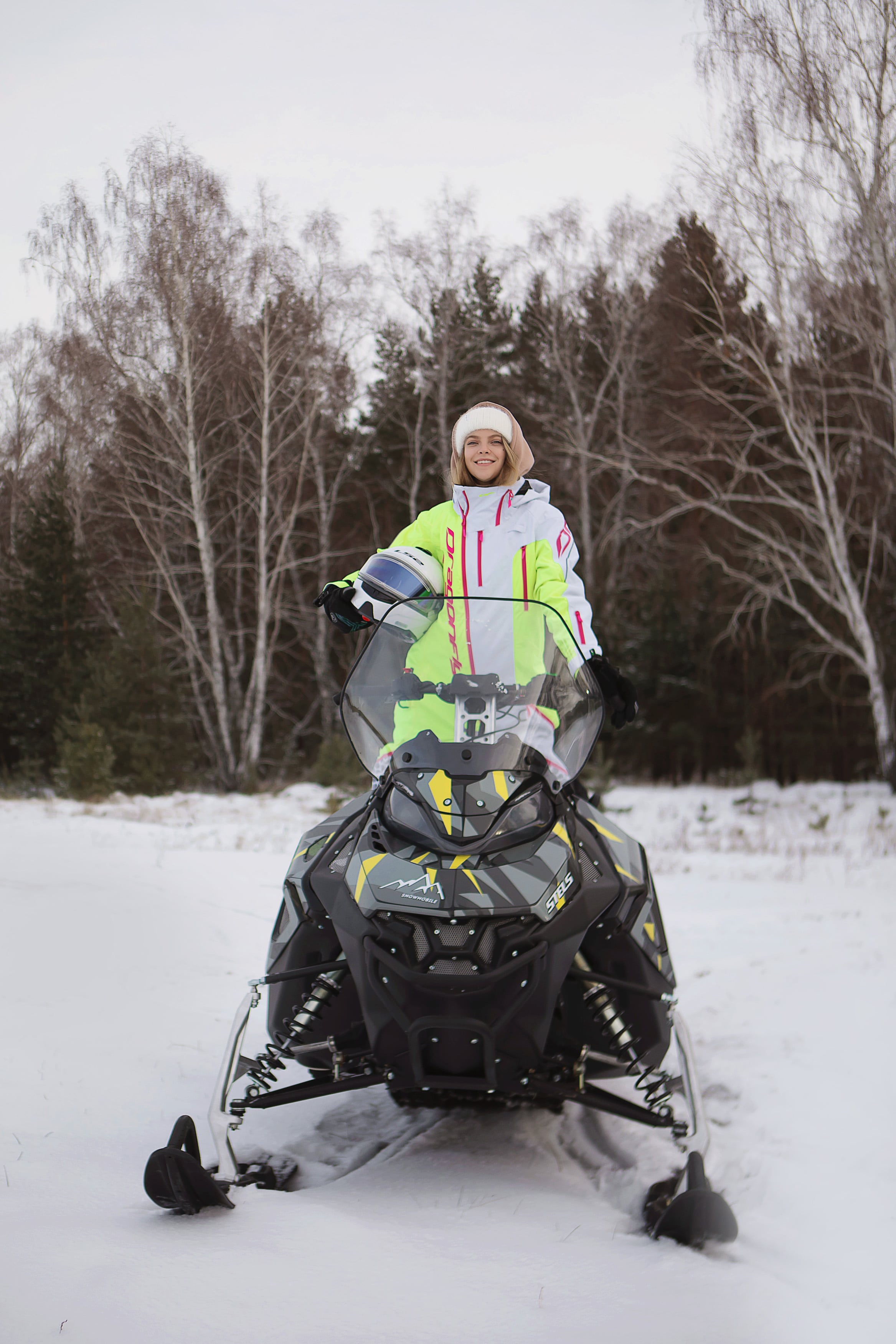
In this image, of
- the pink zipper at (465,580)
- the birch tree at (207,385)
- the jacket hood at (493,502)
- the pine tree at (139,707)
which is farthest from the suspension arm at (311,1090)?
the birch tree at (207,385)

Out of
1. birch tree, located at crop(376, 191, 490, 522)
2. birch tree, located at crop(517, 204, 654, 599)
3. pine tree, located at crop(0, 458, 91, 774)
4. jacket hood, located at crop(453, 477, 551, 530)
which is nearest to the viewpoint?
jacket hood, located at crop(453, 477, 551, 530)

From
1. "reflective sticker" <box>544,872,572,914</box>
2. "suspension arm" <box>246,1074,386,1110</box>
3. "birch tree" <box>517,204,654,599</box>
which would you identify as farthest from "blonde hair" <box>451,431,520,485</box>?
"birch tree" <box>517,204,654,599</box>

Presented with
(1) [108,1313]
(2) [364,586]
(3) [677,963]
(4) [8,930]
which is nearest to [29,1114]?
(1) [108,1313]

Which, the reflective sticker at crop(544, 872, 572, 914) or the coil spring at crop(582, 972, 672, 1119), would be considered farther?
the coil spring at crop(582, 972, 672, 1119)

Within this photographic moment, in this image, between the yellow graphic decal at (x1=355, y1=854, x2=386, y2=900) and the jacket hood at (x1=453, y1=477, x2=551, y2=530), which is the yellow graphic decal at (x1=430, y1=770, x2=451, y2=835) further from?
the jacket hood at (x1=453, y1=477, x2=551, y2=530)

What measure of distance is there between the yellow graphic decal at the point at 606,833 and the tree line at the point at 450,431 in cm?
→ 921

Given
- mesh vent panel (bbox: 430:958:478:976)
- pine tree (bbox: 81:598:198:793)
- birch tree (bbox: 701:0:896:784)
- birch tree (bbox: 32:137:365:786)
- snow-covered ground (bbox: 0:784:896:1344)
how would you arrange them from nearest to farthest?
snow-covered ground (bbox: 0:784:896:1344)
mesh vent panel (bbox: 430:958:478:976)
birch tree (bbox: 701:0:896:784)
pine tree (bbox: 81:598:198:793)
birch tree (bbox: 32:137:365:786)

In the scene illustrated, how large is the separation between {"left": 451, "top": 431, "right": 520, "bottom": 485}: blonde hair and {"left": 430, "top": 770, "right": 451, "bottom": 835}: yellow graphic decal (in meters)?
1.05

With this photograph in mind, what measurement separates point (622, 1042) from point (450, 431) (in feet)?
42.3

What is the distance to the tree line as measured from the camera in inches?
434

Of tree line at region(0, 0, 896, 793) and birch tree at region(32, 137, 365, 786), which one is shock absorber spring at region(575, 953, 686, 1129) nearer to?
tree line at region(0, 0, 896, 793)

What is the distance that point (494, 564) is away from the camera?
2.63m

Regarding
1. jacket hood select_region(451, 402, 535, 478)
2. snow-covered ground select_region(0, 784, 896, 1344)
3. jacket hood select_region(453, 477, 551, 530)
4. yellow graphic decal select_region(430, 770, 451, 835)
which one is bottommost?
snow-covered ground select_region(0, 784, 896, 1344)

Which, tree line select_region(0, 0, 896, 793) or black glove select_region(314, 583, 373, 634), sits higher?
tree line select_region(0, 0, 896, 793)
